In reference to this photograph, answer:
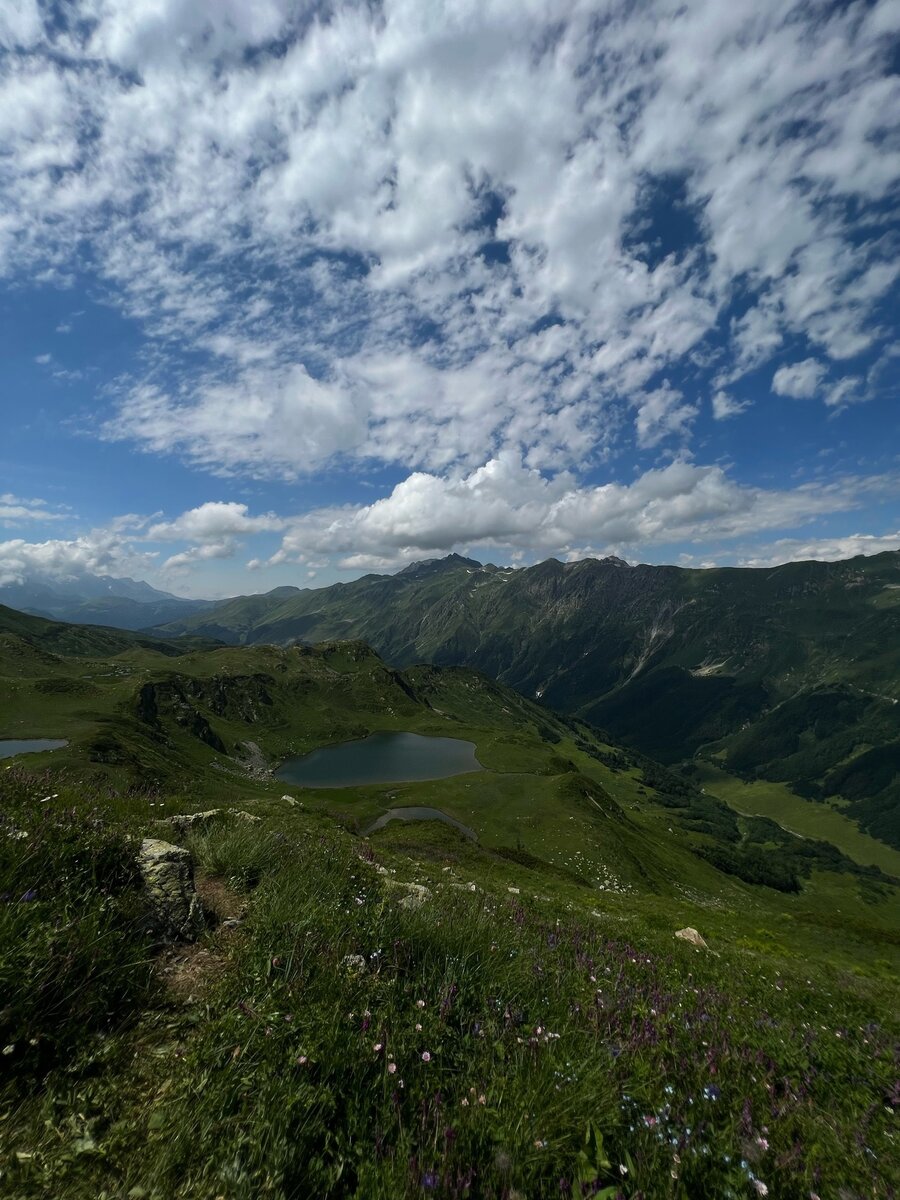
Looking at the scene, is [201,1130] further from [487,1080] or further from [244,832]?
[244,832]

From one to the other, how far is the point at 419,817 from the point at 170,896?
12539 centimetres

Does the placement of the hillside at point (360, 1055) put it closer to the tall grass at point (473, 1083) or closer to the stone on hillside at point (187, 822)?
the tall grass at point (473, 1083)

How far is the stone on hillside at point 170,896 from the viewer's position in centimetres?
596

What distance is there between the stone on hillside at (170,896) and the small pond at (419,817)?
366 feet

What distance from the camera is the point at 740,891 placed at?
140 m

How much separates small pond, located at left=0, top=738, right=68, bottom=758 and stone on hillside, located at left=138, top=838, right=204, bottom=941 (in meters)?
130

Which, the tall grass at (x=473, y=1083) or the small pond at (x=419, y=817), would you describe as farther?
the small pond at (x=419, y=817)

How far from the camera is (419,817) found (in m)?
122

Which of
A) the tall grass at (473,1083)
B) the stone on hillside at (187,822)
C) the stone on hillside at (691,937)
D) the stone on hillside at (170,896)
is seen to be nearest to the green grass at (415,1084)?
the tall grass at (473,1083)

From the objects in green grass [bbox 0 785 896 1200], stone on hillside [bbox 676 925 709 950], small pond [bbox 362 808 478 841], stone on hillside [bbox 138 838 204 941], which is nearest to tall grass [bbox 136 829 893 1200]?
green grass [bbox 0 785 896 1200]

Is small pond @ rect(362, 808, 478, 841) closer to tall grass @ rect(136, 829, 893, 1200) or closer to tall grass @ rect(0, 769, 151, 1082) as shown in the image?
tall grass @ rect(136, 829, 893, 1200)

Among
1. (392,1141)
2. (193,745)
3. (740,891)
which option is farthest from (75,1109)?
(193,745)

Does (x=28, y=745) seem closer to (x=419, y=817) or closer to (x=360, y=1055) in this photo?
(x=419, y=817)

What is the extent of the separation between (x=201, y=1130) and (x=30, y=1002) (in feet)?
5.29
